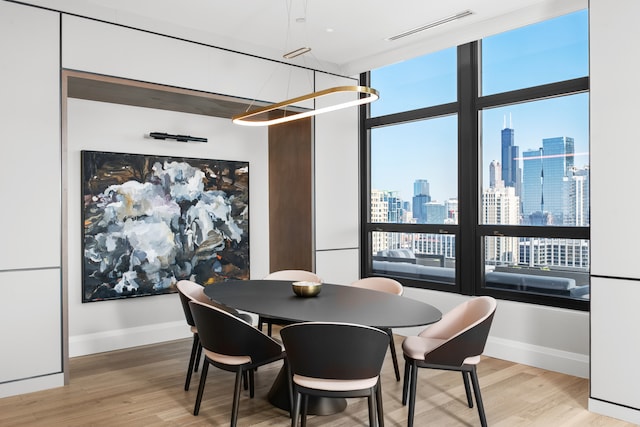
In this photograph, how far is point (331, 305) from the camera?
334cm

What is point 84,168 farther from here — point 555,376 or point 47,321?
point 555,376

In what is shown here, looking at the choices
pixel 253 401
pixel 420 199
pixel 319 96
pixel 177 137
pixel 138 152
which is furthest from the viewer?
pixel 420 199

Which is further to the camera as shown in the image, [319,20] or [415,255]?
[415,255]

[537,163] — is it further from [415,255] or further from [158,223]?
[158,223]

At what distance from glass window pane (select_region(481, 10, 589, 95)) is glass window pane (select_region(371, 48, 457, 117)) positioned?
404 mm

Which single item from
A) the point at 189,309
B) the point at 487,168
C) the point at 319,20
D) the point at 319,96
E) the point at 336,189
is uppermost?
the point at 319,20

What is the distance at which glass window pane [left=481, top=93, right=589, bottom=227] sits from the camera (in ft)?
14.0

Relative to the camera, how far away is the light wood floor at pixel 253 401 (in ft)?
10.9

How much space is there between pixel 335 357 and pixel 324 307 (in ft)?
2.04

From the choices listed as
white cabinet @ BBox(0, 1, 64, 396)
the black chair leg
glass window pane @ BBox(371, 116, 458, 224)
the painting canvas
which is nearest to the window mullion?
glass window pane @ BBox(371, 116, 458, 224)

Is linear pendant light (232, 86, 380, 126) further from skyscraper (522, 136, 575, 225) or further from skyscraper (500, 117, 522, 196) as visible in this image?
skyscraper (522, 136, 575, 225)

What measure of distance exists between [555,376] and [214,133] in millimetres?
4075
